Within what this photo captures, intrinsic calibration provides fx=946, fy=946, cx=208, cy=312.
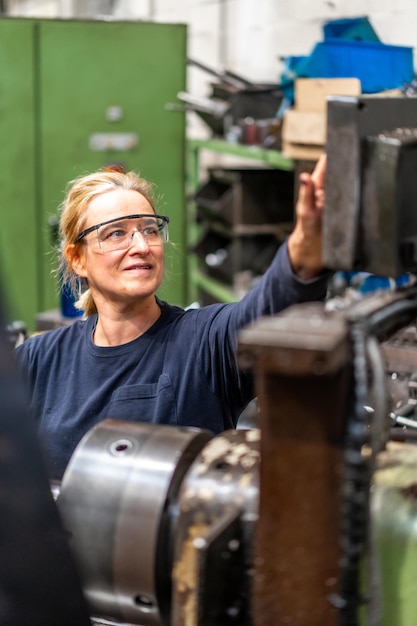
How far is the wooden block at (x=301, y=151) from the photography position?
8.72 feet

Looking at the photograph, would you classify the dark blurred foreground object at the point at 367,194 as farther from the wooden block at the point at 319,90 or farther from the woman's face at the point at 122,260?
the wooden block at the point at 319,90

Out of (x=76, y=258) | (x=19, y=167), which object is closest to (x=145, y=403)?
(x=76, y=258)

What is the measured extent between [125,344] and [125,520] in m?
0.86

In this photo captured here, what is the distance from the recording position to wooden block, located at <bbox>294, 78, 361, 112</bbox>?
2.46m

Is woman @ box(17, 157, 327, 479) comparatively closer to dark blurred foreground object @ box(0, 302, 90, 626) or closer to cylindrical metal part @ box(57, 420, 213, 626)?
cylindrical metal part @ box(57, 420, 213, 626)

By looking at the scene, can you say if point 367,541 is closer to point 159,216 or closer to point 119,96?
point 159,216

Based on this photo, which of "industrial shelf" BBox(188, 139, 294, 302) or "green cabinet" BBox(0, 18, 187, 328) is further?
"green cabinet" BBox(0, 18, 187, 328)

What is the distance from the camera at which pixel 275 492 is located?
27.0 inches

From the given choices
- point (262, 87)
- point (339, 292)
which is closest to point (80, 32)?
point (262, 87)

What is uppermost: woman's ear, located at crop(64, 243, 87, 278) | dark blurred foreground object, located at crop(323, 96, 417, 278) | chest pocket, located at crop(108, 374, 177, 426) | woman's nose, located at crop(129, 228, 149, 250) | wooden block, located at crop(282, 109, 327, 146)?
dark blurred foreground object, located at crop(323, 96, 417, 278)

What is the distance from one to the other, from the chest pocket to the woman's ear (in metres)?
0.35

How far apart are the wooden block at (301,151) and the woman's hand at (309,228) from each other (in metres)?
1.56

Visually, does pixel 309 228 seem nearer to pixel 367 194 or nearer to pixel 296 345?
pixel 367 194

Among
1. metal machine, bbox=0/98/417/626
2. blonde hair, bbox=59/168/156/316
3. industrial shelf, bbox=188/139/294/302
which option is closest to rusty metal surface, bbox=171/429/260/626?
Result: metal machine, bbox=0/98/417/626
